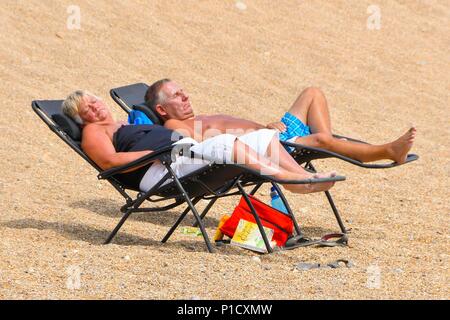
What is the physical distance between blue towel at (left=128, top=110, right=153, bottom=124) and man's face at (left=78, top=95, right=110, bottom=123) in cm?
27

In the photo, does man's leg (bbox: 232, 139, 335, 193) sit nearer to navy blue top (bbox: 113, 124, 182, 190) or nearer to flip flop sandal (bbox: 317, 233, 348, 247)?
flip flop sandal (bbox: 317, 233, 348, 247)

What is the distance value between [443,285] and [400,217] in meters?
1.91

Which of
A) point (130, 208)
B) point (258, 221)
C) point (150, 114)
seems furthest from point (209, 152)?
point (150, 114)

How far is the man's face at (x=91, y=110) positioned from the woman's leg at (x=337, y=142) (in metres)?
1.21

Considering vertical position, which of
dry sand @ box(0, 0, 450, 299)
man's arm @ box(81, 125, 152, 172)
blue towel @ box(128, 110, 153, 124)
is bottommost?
dry sand @ box(0, 0, 450, 299)

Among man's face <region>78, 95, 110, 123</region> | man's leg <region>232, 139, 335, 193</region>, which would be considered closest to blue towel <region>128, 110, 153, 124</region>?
man's face <region>78, 95, 110, 123</region>

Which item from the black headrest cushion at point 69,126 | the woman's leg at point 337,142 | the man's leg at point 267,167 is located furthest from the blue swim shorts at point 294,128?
the black headrest cushion at point 69,126

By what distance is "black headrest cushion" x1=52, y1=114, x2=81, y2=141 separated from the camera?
229 inches

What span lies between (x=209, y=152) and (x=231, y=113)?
4.22 meters

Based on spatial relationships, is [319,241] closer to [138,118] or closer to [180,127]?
[180,127]

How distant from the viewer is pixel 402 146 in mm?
5715

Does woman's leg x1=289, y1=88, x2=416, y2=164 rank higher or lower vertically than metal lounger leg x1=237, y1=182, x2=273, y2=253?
higher

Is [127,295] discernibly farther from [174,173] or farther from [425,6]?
[425,6]

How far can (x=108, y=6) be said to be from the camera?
11.3 meters
